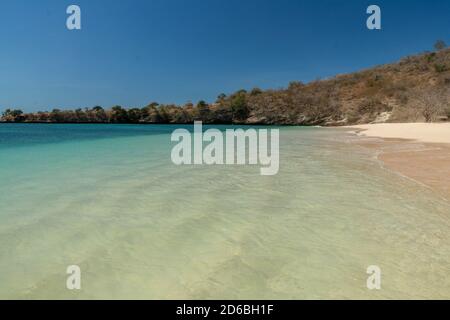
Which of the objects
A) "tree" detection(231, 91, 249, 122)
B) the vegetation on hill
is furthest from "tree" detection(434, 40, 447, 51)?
"tree" detection(231, 91, 249, 122)

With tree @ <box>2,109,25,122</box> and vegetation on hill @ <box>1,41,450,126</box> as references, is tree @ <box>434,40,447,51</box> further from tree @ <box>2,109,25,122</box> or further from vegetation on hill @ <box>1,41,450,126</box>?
tree @ <box>2,109,25,122</box>

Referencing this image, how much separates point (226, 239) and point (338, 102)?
54.8 m

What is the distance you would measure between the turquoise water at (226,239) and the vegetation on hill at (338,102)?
33.6 metres

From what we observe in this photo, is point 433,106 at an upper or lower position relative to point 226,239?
upper

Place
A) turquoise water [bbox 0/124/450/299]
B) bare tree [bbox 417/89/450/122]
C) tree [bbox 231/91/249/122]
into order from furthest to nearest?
tree [bbox 231/91/249/122], bare tree [bbox 417/89/450/122], turquoise water [bbox 0/124/450/299]

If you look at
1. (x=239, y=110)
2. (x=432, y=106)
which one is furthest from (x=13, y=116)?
(x=432, y=106)

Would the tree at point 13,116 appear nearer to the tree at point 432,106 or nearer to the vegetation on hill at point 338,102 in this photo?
the vegetation on hill at point 338,102

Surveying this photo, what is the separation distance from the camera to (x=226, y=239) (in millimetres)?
2805

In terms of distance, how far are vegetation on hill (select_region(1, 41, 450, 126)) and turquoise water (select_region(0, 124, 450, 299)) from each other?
110 ft

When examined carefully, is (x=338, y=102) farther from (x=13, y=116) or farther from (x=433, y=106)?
(x=13, y=116)

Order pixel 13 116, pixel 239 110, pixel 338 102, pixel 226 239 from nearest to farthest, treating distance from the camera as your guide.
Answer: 1. pixel 226 239
2. pixel 338 102
3. pixel 239 110
4. pixel 13 116

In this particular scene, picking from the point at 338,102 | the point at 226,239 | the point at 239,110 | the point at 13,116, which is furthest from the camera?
the point at 13,116

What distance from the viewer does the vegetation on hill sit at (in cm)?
4437
